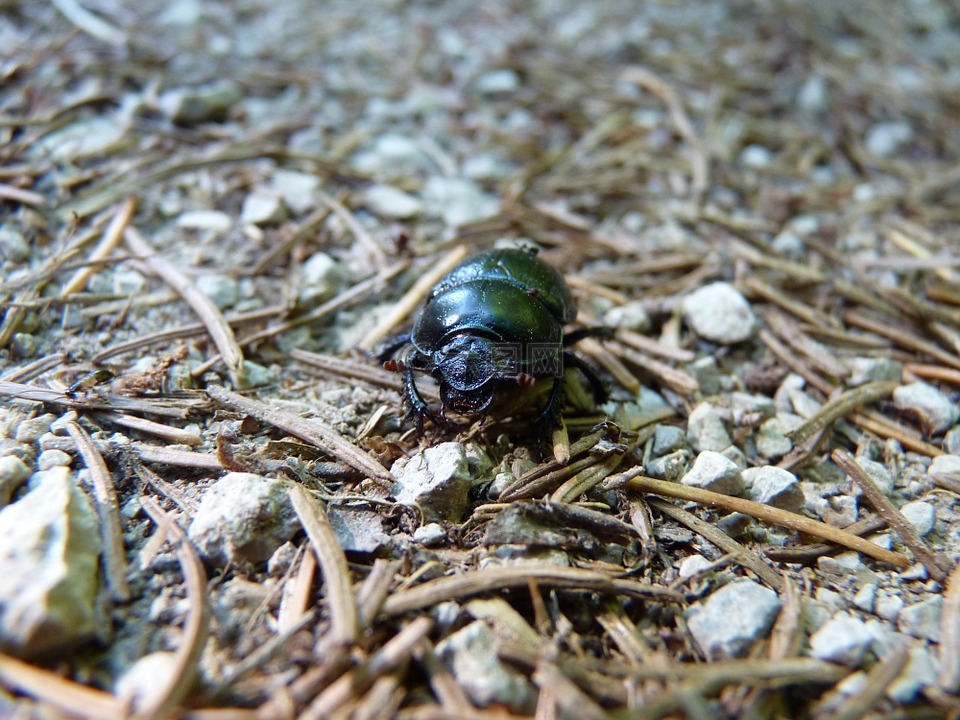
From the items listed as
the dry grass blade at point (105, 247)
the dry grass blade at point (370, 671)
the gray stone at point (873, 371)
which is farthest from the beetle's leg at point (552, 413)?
the dry grass blade at point (105, 247)

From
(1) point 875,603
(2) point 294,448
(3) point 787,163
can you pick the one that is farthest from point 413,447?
(3) point 787,163

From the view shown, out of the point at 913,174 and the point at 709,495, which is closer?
the point at 709,495

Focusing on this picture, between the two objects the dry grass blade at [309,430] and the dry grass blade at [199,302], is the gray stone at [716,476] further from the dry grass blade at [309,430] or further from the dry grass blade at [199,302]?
the dry grass blade at [199,302]

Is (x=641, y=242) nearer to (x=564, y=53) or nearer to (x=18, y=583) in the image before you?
(x=564, y=53)

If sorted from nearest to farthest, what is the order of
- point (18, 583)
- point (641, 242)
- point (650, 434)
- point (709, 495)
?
point (18, 583)
point (709, 495)
point (650, 434)
point (641, 242)

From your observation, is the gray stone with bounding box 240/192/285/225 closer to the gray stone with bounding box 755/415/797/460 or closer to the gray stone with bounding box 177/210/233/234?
the gray stone with bounding box 177/210/233/234

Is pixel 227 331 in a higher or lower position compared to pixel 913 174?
higher

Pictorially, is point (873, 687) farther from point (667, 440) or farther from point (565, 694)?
point (667, 440)

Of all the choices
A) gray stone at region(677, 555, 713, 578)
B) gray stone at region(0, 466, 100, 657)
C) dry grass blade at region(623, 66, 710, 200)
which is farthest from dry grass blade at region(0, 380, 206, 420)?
dry grass blade at region(623, 66, 710, 200)
